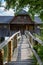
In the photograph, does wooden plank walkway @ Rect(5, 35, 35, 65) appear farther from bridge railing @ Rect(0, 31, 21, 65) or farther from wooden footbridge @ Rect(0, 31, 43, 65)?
bridge railing @ Rect(0, 31, 21, 65)

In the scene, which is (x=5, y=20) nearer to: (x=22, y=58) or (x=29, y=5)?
(x=29, y=5)

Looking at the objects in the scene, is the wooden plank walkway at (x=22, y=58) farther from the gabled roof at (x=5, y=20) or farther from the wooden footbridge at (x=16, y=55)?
the gabled roof at (x=5, y=20)

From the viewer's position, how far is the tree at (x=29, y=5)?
7.20 meters

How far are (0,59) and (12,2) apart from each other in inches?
165

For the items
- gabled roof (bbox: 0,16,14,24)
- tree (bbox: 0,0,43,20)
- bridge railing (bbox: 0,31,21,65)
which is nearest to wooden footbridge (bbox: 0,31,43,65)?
bridge railing (bbox: 0,31,21,65)

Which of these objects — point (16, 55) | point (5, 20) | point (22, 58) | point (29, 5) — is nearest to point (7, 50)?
point (22, 58)

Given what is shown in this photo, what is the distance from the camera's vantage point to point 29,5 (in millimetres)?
7590

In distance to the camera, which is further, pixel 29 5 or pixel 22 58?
pixel 29 5

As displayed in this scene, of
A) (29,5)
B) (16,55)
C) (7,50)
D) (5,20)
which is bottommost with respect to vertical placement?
(5,20)

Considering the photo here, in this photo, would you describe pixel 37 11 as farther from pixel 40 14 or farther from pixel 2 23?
pixel 2 23

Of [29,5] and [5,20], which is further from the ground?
[29,5]

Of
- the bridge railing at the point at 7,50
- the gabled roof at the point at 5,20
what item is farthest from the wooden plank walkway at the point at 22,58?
the gabled roof at the point at 5,20

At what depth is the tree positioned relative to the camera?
23.6 ft

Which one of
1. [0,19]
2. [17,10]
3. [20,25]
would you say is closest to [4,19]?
[0,19]
